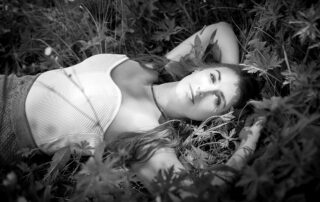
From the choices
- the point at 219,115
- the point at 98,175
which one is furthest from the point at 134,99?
the point at 98,175

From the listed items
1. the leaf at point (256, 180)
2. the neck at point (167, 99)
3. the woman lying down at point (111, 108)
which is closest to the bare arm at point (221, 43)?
the woman lying down at point (111, 108)

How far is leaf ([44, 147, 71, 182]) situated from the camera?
2.40 meters

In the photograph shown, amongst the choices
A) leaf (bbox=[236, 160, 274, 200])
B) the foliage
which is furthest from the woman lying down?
leaf (bbox=[236, 160, 274, 200])

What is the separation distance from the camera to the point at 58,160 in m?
2.40

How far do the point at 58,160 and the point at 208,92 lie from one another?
123cm

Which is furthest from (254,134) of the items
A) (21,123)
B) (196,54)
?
(21,123)

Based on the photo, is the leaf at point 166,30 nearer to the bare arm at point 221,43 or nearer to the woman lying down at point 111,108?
the bare arm at point 221,43

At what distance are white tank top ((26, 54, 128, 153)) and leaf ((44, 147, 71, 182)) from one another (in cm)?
7

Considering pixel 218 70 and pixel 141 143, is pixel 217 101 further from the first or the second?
pixel 141 143

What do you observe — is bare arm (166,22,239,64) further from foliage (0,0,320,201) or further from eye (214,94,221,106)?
eye (214,94,221,106)

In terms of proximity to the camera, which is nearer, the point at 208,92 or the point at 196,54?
the point at 208,92

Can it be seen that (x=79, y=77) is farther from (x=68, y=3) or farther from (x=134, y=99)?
(x=68, y=3)

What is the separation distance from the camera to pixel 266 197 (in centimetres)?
160

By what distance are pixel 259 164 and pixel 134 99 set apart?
1.21 m
